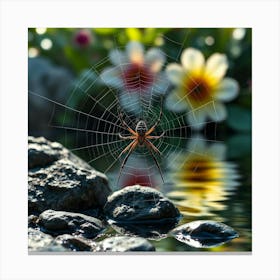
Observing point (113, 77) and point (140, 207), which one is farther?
→ point (113, 77)

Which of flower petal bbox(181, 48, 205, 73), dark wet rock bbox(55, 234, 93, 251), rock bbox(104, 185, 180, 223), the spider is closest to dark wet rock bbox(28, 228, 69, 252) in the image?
dark wet rock bbox(55, 234, 93, 251)

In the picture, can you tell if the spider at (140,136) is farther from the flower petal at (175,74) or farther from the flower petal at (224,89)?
the flower petal at (224,89)

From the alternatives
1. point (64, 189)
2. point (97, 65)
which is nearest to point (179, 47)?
point (97, 65)

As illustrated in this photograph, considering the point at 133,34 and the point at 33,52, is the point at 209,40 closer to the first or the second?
the point at 133,34

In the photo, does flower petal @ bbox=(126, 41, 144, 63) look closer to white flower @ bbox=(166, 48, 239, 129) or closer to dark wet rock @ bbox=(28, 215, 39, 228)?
white flower @ bbox=(166, 48, 239, 129)
